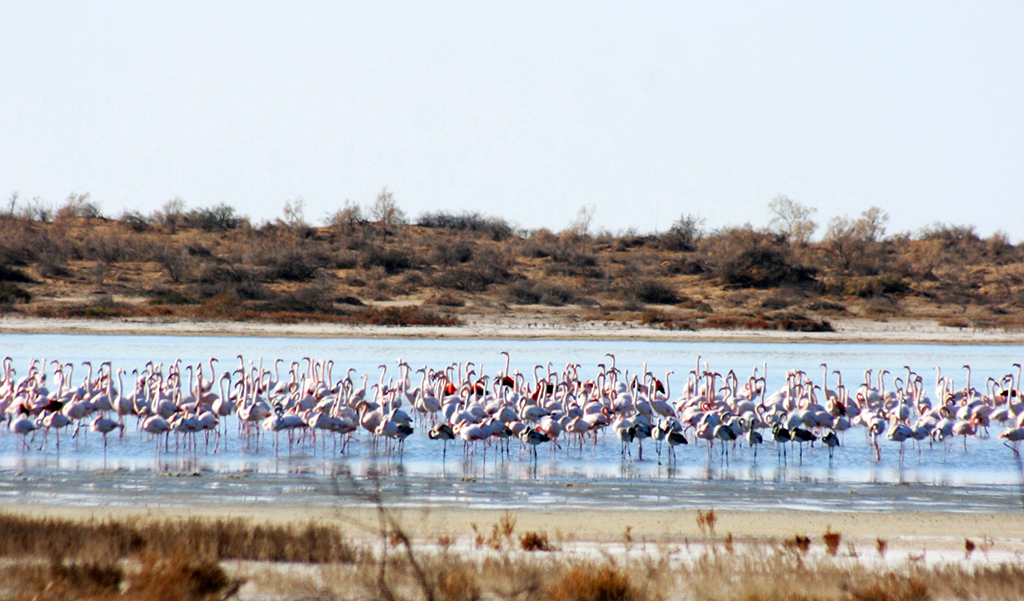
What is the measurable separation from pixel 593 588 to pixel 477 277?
127 ft

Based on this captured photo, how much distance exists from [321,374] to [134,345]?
1336 centimetres

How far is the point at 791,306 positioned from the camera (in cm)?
4331

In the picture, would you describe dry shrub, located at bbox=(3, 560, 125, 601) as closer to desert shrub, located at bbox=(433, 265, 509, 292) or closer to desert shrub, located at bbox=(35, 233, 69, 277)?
desert shrub, located at bbox=(433, 265, 509, 292)

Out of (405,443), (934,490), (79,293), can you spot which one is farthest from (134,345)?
(934,490)

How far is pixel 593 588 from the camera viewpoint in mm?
7445

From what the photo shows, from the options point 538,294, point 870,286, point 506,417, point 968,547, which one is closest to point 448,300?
point 538,294

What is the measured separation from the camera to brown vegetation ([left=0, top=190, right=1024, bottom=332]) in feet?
130

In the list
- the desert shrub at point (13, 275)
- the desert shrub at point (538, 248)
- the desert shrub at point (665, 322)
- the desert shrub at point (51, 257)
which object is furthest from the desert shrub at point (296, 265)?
the desert shrub at point (665, 322)

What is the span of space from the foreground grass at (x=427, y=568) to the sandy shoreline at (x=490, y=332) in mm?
25491

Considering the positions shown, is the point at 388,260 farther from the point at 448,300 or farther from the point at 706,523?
the point at 706,523

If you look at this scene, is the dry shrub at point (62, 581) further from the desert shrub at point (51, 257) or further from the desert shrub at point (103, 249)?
the desert shrub at point (103, 249)

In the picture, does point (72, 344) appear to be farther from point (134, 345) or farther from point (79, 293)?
point (79, 293)

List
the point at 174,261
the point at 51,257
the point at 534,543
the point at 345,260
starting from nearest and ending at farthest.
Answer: the point at 534,543 → the point at 51,257 → the point at 174,261 → the point at 345,260

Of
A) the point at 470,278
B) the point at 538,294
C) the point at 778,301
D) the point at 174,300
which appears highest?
the point at 470,278
